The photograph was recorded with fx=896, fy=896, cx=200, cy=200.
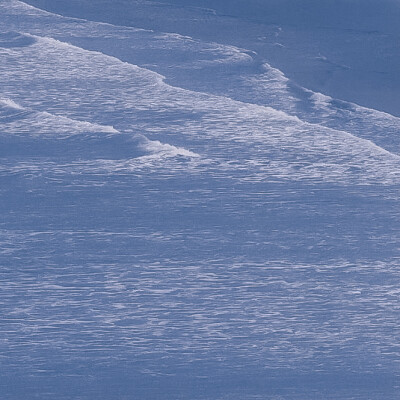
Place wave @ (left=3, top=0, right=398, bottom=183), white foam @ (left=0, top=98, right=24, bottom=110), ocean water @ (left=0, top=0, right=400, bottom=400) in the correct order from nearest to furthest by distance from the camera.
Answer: ocean water @ (left=0, top=0, right=400, bottom=400) → wave @ (left=3, top=0, right=398, bottom=183) → white foam @ (left=0, top=98, right=24, bottom=110)

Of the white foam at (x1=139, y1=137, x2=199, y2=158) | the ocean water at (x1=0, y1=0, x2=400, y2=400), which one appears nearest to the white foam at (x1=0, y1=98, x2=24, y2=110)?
the ocean water at (x1=0, y1=0, x2=400, y2=400)

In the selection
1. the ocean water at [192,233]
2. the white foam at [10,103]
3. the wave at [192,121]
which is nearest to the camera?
the ocean water at [192,233]

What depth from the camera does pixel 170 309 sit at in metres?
2.70

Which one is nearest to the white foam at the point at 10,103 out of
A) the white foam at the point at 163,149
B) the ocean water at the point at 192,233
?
the ocean water at the point at 192,233

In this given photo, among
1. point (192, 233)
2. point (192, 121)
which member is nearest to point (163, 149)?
point (192, 121)

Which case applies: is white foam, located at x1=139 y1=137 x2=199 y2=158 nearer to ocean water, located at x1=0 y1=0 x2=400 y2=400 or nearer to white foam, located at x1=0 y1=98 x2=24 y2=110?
ocean water, located at x1=0 y1=0 x2=400 y2=400

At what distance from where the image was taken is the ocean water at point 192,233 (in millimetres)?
2475

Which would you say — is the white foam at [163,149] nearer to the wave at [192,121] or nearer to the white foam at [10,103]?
the wave at [192,121]

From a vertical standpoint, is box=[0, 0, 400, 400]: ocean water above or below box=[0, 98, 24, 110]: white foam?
below

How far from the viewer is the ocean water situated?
247 cm

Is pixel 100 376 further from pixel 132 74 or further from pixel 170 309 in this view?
pixel 132 74

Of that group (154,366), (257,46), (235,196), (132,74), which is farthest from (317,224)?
(257,46)

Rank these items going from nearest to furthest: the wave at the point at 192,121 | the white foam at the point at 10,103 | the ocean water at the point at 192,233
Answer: the ocean water at the point at 192,233 < the wave at the point at 192,121 < the white foam at the point at 10,103

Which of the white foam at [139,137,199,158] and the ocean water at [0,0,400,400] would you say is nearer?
the ocean water at [0,0,400,400]
